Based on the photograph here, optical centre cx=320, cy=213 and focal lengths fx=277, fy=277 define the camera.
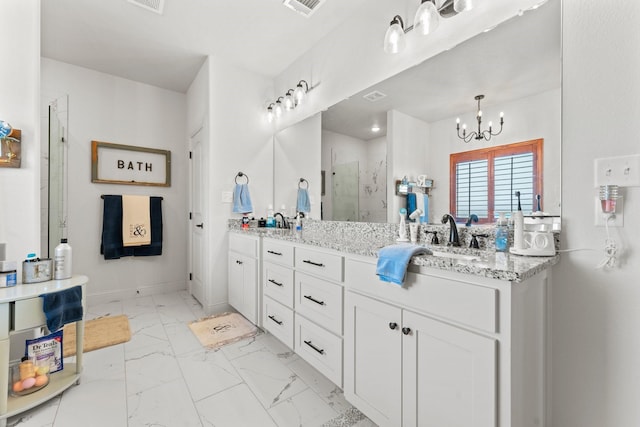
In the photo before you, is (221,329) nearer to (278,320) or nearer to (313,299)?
(278,320)

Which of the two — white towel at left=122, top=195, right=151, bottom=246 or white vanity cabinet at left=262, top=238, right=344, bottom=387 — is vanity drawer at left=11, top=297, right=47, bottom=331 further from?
white towel at left=122, top=195, right=151, bottom=246

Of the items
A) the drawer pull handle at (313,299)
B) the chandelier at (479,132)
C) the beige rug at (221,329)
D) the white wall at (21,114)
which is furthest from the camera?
the beige rug at (221,329)

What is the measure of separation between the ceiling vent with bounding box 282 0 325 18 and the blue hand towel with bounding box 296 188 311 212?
1.47 m

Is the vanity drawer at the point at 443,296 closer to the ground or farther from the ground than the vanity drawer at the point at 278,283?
farther from the ground

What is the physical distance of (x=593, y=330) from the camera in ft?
3.58

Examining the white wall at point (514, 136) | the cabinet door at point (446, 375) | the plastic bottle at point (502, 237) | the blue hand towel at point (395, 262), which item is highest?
the white wall at point (514, 136)

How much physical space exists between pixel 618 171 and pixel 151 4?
9.89 ft

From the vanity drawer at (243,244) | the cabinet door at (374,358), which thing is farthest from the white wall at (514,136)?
the vanity drawer at (243,244)

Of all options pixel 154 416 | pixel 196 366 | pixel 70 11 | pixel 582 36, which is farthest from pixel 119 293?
pixel 582 36

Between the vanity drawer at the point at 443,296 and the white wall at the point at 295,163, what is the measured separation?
1395mm

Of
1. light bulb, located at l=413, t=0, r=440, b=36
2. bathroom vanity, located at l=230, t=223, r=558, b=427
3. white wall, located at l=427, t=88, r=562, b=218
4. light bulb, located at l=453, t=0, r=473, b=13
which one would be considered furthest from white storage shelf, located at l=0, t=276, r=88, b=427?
light bulb, located at l=453, t=0, r=473, b=13

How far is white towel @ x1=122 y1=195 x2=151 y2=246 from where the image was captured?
317 cm

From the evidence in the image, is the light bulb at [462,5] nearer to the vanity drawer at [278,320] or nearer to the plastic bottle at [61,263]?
the vanity drawer at [278,320]

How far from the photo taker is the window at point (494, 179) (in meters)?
1.28
